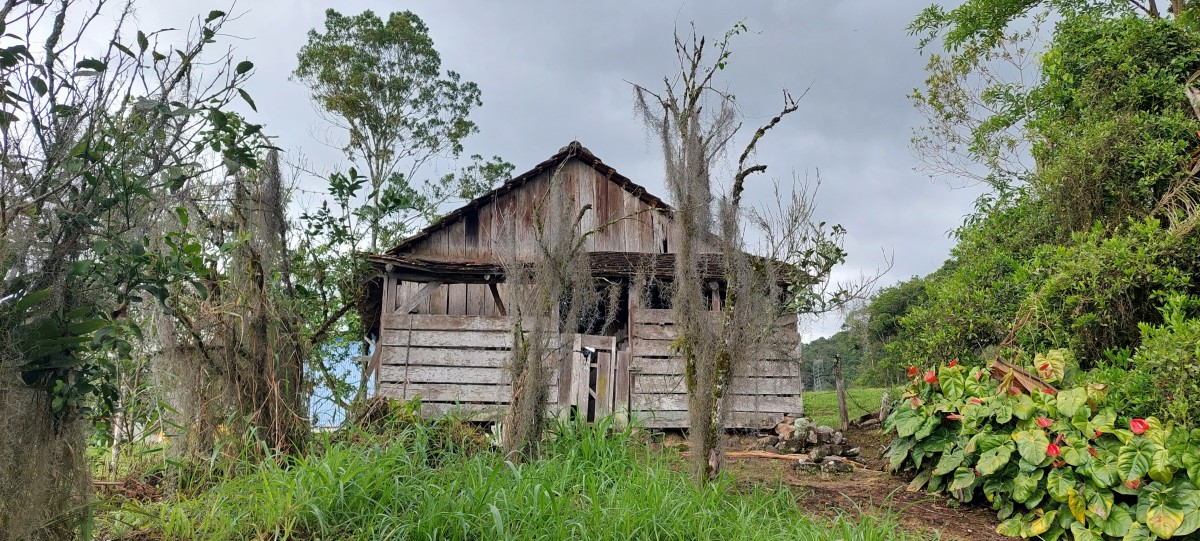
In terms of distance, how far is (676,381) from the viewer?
1029 cm

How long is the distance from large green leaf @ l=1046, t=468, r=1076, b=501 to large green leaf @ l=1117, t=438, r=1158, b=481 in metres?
0.35

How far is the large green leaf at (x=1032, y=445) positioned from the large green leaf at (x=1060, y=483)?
140mm

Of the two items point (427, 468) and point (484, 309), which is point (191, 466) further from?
point (484, 309)

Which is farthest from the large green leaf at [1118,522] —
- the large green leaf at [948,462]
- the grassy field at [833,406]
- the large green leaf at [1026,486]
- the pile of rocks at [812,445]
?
the grassy field at [833,406]

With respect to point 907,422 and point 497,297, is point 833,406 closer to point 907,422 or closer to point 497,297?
point 497,297

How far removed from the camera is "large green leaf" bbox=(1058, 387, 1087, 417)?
6043mm

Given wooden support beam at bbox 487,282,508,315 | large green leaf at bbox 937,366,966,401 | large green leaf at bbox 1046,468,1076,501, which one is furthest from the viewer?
wooden support beam at bbox 487,282,508,315

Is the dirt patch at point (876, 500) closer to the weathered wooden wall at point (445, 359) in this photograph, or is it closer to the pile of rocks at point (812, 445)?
the pile of rocks at point (812, 445)

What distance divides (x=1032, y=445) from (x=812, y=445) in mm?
3213

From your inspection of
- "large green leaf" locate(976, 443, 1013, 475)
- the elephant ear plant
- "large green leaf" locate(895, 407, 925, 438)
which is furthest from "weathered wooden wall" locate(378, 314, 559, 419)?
"large green leaf" locate(976, 443, 1013, 475)

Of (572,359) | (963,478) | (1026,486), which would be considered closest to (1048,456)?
(1026,486)

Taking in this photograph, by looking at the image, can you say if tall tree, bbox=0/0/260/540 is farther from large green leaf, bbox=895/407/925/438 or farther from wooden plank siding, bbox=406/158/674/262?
wooden plank siding, bbox=406/158/674/262

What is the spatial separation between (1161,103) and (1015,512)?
14.2 ft

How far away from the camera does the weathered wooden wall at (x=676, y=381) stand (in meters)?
10.2
